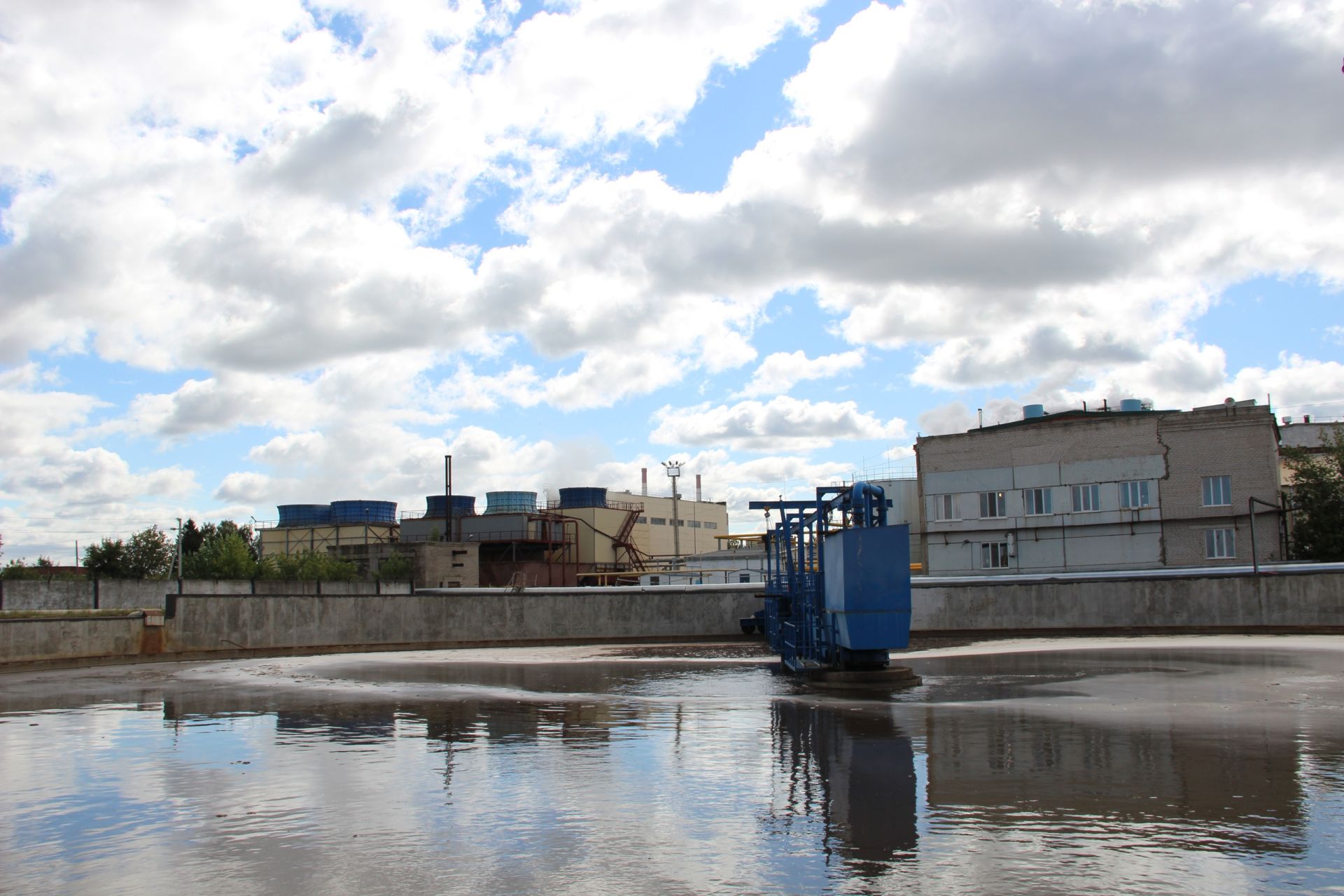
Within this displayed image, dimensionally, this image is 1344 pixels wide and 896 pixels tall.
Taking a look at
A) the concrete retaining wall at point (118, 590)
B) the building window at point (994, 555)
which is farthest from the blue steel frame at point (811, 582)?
the building window at point (994, 555)

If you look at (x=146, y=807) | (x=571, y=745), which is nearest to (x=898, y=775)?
(x=571, y=745)

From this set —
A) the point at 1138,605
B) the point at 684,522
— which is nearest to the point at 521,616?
Result: the point at 1138,605

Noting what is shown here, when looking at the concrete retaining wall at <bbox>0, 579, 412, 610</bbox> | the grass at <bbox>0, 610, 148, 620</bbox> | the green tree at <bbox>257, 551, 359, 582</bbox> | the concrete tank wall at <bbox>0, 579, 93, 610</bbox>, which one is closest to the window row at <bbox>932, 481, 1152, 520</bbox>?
the concrete retaining wall at <bbox>0, 579, 412, 610</bbox>

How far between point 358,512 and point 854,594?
253ft

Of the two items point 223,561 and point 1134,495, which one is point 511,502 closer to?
point 223,561

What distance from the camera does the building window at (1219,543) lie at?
46.3m

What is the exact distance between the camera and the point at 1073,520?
49812 mm

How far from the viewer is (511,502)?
88.4m

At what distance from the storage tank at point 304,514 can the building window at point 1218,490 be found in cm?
7085

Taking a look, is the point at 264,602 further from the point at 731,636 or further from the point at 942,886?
the point at 942,886

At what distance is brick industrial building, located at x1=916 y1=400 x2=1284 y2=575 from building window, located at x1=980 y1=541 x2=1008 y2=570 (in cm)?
5

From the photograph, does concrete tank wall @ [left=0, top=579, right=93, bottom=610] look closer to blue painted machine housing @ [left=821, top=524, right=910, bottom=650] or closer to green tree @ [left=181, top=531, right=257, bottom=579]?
green tree @ [left=181, top=531, right=257, bottom=579]

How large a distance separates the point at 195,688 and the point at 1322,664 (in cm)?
2388

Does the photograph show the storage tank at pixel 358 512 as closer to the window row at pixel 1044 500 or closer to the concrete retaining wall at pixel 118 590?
the concrete retaining wall at pixel 118 590
